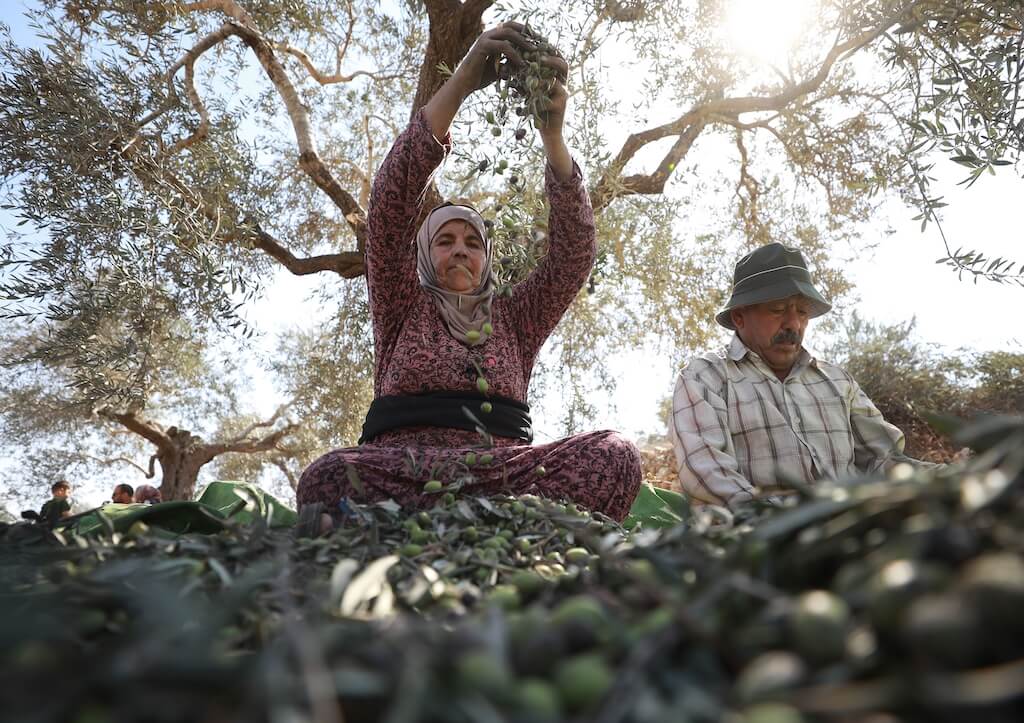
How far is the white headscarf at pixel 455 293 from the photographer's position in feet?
12.2

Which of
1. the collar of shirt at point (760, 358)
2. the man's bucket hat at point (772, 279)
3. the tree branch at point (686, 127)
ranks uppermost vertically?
the tree branch at point (686, 127)

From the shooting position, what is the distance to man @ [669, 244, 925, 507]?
11.7 feet

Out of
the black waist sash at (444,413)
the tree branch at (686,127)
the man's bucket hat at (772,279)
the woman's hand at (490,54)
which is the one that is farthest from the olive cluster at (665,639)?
the tree branch at (686,127)

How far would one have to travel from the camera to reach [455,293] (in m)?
3.79

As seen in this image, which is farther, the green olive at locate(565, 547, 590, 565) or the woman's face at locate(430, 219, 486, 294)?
the woman's face at locate(430, 219, 486, 294)

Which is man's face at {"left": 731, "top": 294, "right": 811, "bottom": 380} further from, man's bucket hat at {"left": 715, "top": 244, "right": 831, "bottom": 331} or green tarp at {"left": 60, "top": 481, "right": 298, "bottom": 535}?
green tarp at {"left": 60, "top": 481, "right": 298, "bottom": 535}

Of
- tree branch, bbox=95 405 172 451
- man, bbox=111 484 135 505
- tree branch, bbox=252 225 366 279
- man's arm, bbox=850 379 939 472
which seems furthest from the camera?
tree branch, bbox=95 405 172 451

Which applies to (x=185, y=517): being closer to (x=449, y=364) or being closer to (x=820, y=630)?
(x=449, y=364)

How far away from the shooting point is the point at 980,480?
0.82 m

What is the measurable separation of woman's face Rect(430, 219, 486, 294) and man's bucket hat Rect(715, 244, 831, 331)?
4.79ft

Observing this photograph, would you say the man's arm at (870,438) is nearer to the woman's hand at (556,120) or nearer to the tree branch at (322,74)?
the woman's hand at (556,120)

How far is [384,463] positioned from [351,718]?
99.5 inches

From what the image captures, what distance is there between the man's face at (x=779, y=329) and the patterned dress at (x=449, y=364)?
3.31 ft

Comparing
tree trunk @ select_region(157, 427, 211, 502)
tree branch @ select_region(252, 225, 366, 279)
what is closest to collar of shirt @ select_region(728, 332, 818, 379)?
tree branch @ select_region(252, 225, 366, 279)
